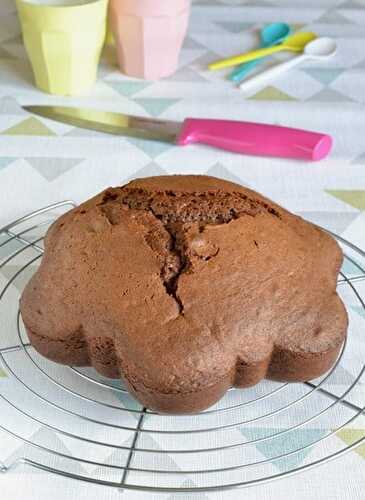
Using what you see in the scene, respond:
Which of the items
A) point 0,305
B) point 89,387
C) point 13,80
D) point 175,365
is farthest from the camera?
point 13,80

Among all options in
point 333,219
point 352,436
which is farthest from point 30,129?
point 352,436

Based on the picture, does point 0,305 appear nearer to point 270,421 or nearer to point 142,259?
point 142,259

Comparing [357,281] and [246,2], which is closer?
[357,281]

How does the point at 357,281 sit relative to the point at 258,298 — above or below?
below

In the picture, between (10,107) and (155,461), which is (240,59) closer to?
(10,107)

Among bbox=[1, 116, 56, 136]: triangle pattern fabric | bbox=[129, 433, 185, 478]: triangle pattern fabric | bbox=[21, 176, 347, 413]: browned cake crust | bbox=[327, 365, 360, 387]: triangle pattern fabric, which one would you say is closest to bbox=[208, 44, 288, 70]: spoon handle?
bbox=[1, 116, 56, 136]: triangle pattern fabric

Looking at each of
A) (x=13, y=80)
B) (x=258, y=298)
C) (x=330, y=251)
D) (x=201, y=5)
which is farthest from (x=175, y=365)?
(x=201, y=5)
